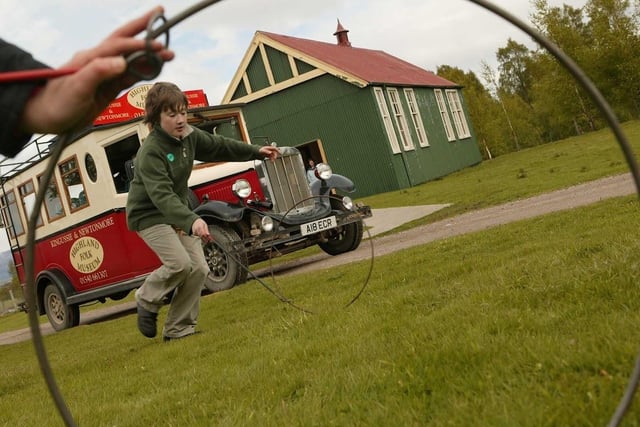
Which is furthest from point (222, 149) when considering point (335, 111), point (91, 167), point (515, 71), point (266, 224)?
point (515, 71)

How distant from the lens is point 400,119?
97.2 feet

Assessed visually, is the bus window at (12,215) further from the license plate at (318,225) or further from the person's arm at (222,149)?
the person's arm at (222,149)

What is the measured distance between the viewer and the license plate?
10125mm

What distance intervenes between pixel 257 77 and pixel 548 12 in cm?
2217

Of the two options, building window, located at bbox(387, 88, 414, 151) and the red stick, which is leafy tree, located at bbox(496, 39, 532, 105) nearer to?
building window, located at bbox(387, 88, 414, 151)

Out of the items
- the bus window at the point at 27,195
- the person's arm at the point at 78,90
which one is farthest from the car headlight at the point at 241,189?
the person's arm at the point at 78,90

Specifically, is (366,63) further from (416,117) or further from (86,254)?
(86,254)

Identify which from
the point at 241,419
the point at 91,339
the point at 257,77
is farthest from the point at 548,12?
the point at 241,419

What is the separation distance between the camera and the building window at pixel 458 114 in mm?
36378

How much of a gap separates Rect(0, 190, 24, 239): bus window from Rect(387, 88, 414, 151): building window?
745 inches

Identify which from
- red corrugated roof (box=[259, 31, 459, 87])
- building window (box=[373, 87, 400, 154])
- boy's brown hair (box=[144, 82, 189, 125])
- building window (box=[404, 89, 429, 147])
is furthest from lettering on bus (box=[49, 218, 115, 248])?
building window (box=[404, 89, 429, 147])

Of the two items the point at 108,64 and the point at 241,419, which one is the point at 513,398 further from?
the point at 108,64

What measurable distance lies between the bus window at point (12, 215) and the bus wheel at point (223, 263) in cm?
427

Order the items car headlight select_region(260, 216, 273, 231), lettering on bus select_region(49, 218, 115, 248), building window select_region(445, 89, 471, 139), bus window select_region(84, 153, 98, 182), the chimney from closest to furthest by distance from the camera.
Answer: car headlight select_region(260, 216, 273, 231) < bus window select_region(84, 153, 98, 182) < lettering on bus select_region(49, 218, 115, 248) < the chimney < building window select_region(445, 89, 471, 139)
